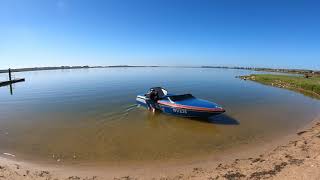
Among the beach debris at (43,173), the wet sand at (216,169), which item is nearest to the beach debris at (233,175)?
the wet sand at (216,169)

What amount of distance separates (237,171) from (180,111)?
32.7ft

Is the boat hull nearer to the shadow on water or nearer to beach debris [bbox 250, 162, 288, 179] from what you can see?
the shadow on water

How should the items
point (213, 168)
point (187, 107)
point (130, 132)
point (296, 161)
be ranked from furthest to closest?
point (187, 107) < point (130, 132) < point (213, 168) < point (296, 161)

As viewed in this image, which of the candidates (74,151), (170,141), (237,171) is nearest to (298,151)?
(237,171)

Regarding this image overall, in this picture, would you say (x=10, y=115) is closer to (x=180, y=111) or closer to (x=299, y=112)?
(x=180, y=111)

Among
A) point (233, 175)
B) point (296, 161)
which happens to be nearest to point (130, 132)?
point (233, 175)

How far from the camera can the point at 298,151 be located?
1033 centimetres

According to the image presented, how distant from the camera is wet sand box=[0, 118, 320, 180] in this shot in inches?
320

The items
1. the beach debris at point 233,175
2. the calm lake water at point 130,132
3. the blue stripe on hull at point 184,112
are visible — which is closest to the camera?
the beach debris at point 233,175

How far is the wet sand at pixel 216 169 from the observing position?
8141mm

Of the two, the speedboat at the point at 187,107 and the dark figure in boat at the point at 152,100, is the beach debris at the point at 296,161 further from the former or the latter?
the dark figure in boat at the point at 152,100

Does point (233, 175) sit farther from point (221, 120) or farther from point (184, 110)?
point (184, 110)

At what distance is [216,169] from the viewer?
9.23 m

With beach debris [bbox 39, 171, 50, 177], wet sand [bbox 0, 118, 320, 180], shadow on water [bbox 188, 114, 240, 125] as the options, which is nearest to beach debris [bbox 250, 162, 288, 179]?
wet sand [bbox 0, 118, 320, 180]
